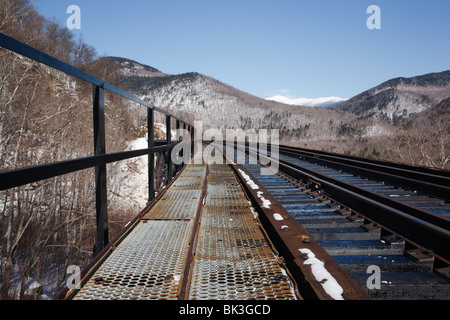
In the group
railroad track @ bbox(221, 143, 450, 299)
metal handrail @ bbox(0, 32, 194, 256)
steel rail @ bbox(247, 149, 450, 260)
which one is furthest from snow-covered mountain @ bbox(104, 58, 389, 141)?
metal handrail @ bbox(0, 32, 194, 256)

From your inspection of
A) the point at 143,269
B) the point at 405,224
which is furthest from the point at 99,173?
the point at 405,224

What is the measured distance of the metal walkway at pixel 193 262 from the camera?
5.52 ft

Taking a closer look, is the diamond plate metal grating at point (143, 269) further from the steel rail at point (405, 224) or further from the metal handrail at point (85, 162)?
the steel rail at point (405, 224)

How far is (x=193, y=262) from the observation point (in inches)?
82.8

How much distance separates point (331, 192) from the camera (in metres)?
4.85

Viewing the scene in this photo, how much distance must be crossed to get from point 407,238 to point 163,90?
163 meters

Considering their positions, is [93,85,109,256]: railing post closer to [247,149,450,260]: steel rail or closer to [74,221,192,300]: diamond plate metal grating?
[74,221,192,300]: diamond plate metal grating

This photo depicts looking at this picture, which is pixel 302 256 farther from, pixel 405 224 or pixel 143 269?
pixel 405 224

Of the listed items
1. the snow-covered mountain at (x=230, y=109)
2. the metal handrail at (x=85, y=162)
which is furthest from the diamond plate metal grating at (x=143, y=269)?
the snow-covered mountain at (x=230, y=109)

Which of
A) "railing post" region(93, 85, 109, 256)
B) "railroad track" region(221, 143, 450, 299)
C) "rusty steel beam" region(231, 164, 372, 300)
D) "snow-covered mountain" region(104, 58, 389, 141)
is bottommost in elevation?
"railroad track" region(221, 143, 450, 299)

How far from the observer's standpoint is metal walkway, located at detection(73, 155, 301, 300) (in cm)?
168

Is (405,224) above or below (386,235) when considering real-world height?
above
